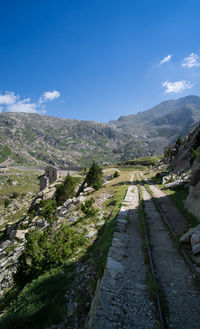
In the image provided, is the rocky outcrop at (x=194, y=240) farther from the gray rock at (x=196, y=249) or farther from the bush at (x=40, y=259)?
the bush at (x=40, y=259)

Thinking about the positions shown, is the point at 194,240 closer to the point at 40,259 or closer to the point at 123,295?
the point at 123,295

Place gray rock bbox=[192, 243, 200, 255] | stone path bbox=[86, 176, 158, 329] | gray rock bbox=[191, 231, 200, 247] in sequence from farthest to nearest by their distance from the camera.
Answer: gray rock bbox=[191, 231, 200, 247] → gray rock bbox=[192, 243, 200, 255] → stone path bbox=[86, 176, 158, 329]

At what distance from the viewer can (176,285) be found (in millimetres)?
6570

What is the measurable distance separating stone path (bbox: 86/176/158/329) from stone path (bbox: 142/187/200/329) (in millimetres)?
757

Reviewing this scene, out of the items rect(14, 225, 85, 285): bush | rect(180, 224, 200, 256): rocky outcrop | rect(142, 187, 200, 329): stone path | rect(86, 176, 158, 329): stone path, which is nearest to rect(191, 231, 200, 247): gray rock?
rect(180, 224, 200, 256): rocky outcrop

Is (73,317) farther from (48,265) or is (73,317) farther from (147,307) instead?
(48,265)

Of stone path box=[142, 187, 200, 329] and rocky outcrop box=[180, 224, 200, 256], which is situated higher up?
→ rocky outcrop box=[180, 224, 200, 256]

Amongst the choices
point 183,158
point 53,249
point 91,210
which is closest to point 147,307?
point 53,249

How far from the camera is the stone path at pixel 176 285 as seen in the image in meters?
5.11

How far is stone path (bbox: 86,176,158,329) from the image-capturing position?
5.02 m

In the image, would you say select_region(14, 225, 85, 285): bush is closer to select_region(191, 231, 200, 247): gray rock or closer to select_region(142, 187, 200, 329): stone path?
select_region(142, 187, 200, 329): stone path

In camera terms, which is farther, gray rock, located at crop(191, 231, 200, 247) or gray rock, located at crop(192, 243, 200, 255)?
gray rock, located at crop(191, 231, 200, 247)

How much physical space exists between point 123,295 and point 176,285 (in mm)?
2431

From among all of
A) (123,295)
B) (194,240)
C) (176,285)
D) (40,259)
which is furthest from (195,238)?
(40,259)
